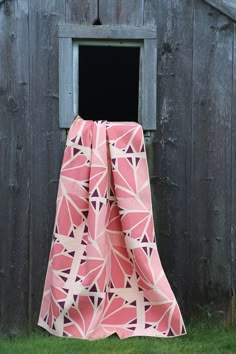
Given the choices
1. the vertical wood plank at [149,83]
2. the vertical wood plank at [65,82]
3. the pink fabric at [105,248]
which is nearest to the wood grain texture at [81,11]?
the vertical wood plank at [65,82]

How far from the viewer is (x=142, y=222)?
479 centimetres

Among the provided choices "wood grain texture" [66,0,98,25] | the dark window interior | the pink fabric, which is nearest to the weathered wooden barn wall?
"wood grain texture" [66,0,98,25]

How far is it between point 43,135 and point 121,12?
1.10 metres

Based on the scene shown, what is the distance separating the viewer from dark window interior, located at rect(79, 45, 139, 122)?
277 inches

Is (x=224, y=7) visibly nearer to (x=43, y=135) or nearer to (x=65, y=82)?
(x=65, y=82)

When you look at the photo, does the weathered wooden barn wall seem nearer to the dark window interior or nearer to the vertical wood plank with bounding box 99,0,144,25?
the vertical wood plank with bounding box 99,0,144,25

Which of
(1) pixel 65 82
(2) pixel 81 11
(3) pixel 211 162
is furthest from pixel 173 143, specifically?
(2) pixel 81 11

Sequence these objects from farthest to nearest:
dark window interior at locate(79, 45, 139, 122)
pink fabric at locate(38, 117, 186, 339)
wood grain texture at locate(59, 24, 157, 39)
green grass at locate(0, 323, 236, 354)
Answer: dark window interior at locate(79, 45, 139, 122), wood grain texture at locate(59, 24, 157, 39), pink fabric at locate(38, 117, 186, 339), green grass at locate(0, 323, 236, 354)

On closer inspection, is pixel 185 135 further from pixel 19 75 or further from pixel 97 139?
pixel 19 75

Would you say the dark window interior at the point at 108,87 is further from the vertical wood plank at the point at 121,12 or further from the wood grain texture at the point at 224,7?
the wood grain texture at the point at 224,7

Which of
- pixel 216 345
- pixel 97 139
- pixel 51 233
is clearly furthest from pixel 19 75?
pixel 216 345

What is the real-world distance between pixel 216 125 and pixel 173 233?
89 centimetres

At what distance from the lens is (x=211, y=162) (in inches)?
200

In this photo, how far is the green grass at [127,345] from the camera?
4316 mm
